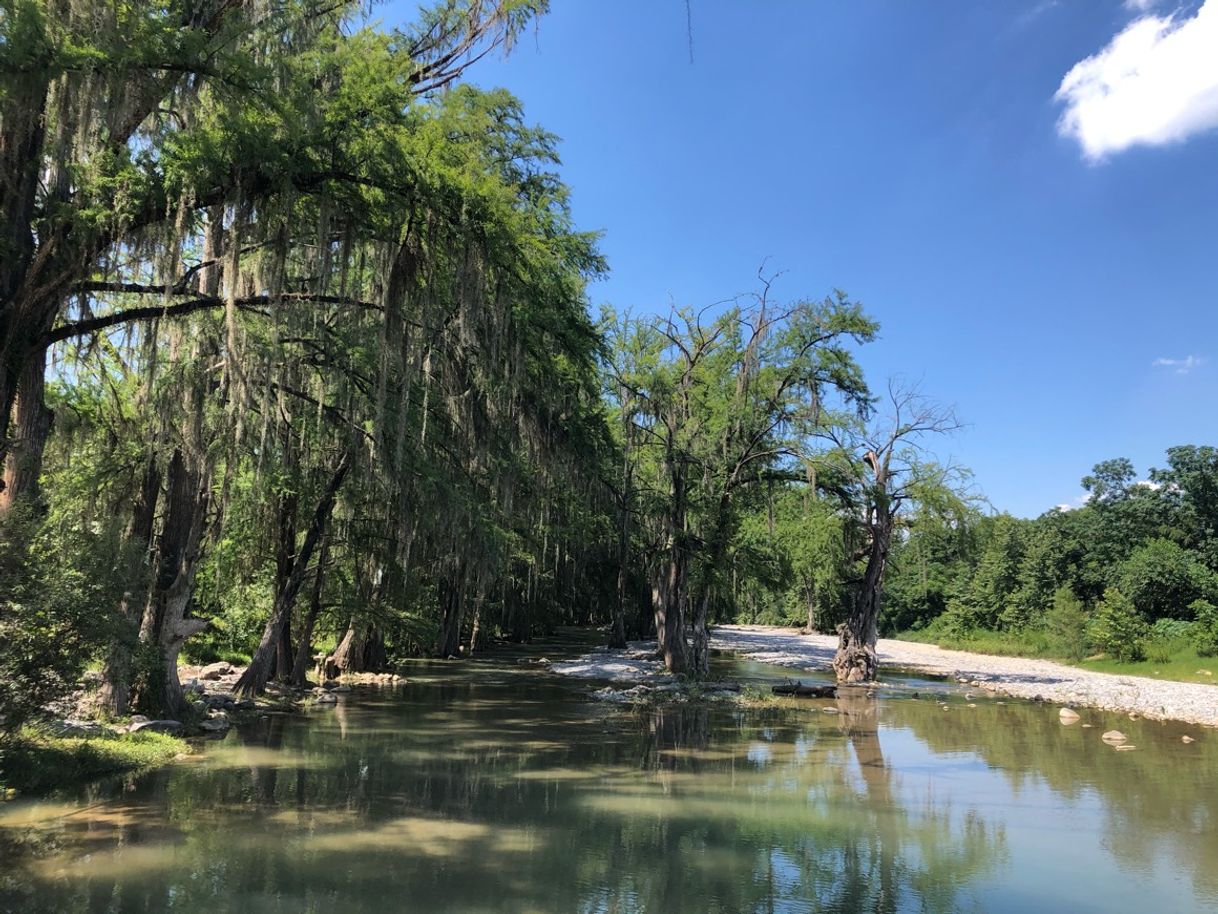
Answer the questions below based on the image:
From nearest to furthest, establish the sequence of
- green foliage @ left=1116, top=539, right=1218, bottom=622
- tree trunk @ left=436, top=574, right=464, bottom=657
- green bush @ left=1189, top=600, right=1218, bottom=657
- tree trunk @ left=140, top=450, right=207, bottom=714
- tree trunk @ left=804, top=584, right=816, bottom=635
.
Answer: tree trunk @ left=140, top=450, right=207, bottom=714, green bush @ left=1189, top=600, right=1218, bottom=657, tree trunk @ left=436, top=574, right=464, bottom=657, green foliage @ left=1116, top=539, right=1218, bottom=622, tree trunk @ left=804, top=584, right=816, bottom=635

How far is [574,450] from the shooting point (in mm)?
13461

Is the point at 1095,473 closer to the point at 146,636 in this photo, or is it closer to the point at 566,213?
the point at 566,213

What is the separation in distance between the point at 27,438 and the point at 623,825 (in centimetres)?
734

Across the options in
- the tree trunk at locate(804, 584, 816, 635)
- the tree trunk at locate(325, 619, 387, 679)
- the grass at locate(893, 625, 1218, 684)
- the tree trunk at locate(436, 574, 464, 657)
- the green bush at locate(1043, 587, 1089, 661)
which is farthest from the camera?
the tree trunk at locate(804, 584, 816, 635)

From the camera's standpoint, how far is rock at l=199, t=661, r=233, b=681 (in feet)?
61.7

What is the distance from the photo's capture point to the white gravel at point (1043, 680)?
18.5 metres

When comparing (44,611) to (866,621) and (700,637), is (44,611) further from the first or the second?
(866,621)

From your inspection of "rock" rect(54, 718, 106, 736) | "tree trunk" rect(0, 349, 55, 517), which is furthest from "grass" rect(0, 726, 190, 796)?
"tree trunk" rect(0, 349, 55, 517)

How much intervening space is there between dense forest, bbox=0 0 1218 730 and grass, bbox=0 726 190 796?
34.5 inches

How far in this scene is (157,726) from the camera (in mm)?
11391

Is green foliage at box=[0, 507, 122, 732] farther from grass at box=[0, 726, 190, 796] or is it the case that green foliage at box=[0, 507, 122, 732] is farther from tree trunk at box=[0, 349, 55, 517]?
grass at box=[0, 726, 190, 796]

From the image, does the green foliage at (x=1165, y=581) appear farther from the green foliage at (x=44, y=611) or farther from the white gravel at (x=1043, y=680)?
the green foliage at (x=44, y=611)

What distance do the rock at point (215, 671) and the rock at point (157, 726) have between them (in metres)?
7.45

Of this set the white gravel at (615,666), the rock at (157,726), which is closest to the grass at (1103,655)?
the white gravel at (615,666)
